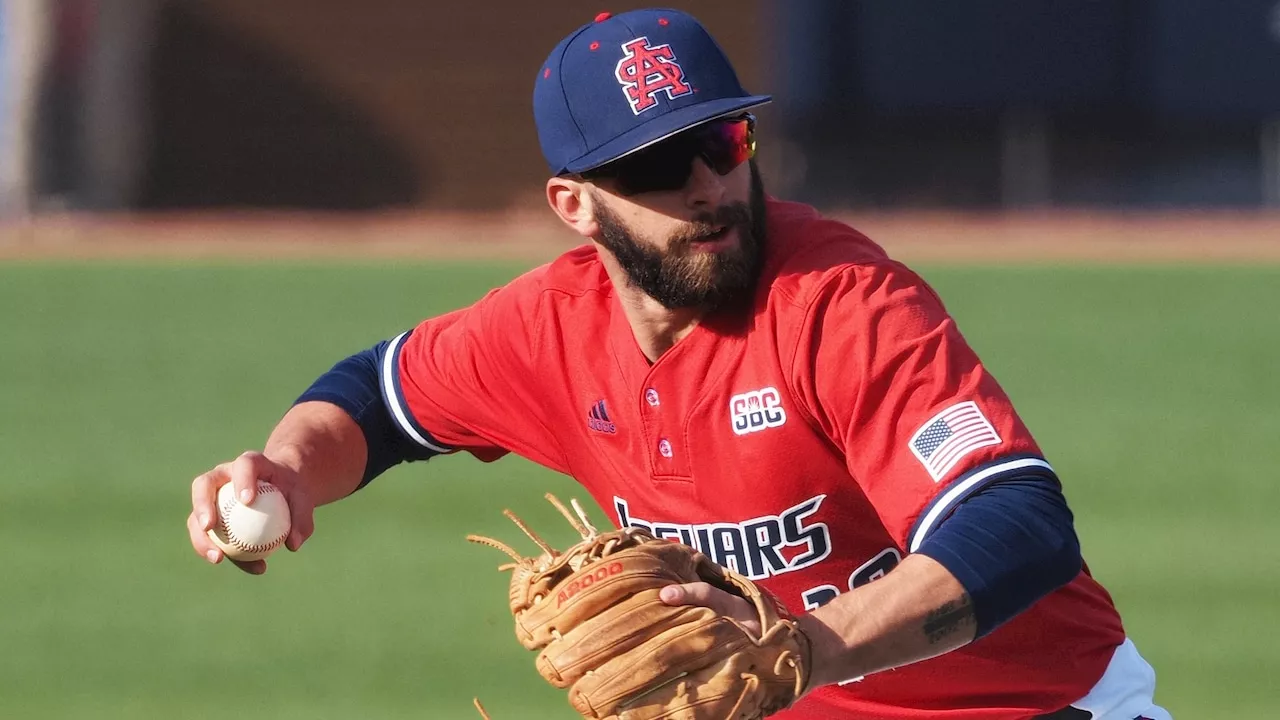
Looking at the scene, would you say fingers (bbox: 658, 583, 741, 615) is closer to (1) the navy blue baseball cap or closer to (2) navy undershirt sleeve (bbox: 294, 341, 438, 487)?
(1) the navy blue baseball cap

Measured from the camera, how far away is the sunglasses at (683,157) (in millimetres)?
3230

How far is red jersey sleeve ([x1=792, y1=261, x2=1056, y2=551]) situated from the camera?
281 cm

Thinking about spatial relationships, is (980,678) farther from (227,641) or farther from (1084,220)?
(1084,220)

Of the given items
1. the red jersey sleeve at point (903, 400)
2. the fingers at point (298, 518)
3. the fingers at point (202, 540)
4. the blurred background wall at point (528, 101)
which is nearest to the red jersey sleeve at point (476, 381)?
the fingers at point (298, 518)

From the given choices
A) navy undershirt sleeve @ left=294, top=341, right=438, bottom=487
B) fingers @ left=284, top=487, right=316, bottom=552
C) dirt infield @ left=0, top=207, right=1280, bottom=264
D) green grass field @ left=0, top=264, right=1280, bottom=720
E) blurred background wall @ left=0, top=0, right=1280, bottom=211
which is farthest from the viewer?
blurred background wall @ left=0, top=0, right=1280, bottom=211

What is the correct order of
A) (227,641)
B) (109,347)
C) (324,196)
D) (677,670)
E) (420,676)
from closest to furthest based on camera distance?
Result: (677,670) → (420,676) → (227,641) → (109,347) → (324,196)

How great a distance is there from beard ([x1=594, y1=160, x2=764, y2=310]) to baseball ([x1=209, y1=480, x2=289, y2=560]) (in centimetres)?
80

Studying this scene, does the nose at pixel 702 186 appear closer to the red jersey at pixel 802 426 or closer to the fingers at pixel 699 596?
the red jersey at pixel 802 426

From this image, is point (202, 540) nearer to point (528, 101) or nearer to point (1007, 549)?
point (1007, 549)

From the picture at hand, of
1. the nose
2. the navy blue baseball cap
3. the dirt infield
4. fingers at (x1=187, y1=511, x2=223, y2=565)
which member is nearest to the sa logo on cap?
the navy blue baseball cap

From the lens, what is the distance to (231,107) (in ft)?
84.4

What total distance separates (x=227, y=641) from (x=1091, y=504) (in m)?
4.32

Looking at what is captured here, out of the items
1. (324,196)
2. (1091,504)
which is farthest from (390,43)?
(1091,504)

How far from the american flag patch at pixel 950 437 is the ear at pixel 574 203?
0.87 meters
